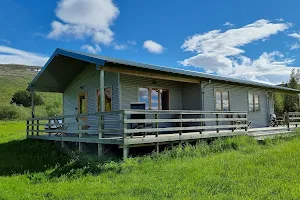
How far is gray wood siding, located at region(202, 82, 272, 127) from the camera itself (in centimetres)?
1423

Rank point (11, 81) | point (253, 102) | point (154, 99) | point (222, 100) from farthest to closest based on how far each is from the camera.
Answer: point (11, 81)
point (253, 102)
point (222, 100)
point (154, 99)

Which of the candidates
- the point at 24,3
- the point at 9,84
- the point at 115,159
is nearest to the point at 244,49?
the point at 24,3

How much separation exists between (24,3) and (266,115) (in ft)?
51.2

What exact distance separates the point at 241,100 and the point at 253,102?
4.99 feet

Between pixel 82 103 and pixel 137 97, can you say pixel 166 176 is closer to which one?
pixel 137 97

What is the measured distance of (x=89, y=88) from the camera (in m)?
13.4

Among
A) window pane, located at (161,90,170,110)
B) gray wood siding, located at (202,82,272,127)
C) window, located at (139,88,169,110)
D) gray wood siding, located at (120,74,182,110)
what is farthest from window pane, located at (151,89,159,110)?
gray wood siding, located at (202,82,272,127)

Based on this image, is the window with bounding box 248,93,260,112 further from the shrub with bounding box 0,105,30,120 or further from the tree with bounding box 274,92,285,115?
the shrub with bounding box 0,105,30,120

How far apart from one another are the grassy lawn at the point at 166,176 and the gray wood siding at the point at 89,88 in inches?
131

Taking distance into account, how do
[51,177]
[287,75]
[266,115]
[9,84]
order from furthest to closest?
[9,84], [287,75], [266,115], [51,177]

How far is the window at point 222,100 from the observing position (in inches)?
583

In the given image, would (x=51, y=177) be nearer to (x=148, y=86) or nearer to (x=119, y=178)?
(x=119, y=178)

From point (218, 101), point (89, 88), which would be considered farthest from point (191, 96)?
point (89, 88)

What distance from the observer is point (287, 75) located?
4044cm
